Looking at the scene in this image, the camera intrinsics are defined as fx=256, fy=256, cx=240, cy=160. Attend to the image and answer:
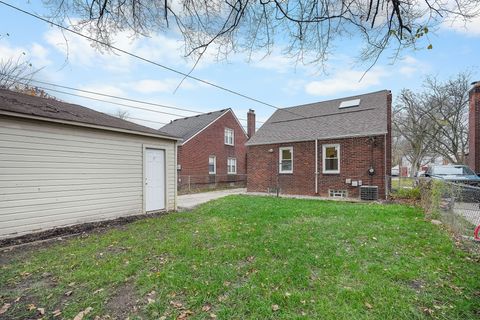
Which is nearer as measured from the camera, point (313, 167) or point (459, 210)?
point (459, 210)

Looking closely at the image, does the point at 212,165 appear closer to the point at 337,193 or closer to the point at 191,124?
the point at 191,124

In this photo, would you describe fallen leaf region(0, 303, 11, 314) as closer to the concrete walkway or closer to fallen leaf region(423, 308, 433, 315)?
fallen leaf region(423, 308, 433, 315)

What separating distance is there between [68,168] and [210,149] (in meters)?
13.4

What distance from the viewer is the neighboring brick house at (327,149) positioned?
11.6 meters

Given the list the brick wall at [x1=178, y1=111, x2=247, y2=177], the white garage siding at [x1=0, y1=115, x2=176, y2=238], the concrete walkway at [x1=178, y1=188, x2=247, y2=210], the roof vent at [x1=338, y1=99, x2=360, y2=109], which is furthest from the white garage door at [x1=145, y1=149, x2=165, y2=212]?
the roof vent at [x1=338, y1=99, x2=360, y2=109]

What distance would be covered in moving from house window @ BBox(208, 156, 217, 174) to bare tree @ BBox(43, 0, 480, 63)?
16278 mm

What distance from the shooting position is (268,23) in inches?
138

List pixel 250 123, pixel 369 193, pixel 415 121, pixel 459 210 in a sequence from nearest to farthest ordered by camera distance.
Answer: pixel 459 210 → pixel 369 193 → pixel 250 123 → pixel 415 121

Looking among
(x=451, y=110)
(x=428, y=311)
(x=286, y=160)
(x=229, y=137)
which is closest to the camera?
(x=428, y=311)

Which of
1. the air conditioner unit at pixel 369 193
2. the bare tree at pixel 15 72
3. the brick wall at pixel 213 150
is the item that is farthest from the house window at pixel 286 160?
the bare tree at pixel 15 72

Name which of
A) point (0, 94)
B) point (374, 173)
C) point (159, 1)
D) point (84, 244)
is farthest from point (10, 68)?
point (374, 173)

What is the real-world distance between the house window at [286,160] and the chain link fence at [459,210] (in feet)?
24.0

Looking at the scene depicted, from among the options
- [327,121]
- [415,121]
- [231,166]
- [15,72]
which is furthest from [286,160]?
[415,121]

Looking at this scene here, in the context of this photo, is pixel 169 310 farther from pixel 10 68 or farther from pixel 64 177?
pixel 10 68
